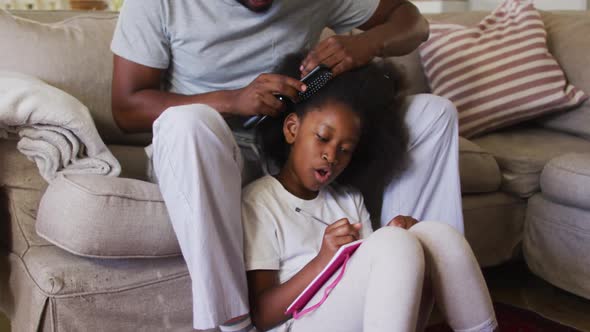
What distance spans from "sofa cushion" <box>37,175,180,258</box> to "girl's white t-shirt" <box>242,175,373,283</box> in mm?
135

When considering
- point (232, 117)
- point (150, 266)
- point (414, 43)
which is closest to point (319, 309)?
point (150, 266)

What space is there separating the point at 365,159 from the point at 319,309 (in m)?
0.38

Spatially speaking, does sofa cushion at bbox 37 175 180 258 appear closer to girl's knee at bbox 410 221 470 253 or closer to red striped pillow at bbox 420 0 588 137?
girl's knee at bbox 410 221 470 253

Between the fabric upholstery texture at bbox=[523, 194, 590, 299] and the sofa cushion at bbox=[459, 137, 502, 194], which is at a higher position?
the sofa cushion at bbox=[459, 137, 502, 194]

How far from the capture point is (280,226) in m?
1.14

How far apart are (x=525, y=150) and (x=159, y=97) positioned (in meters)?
1.03

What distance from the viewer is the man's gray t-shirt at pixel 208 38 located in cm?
129

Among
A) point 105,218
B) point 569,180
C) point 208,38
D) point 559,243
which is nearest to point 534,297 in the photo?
point 559,243

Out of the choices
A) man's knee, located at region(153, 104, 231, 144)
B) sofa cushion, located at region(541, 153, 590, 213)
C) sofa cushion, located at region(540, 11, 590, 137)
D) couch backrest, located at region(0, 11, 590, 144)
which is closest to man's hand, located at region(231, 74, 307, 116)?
man's knee, located at region(153, 104, 231, 144)

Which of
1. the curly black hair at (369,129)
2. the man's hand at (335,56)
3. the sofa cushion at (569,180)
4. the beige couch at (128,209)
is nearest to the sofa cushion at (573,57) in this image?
the beige couch at (128,209)

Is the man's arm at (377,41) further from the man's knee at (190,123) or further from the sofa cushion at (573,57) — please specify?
the sofa cushion at (573,57)

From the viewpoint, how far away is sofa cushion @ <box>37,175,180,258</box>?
1.03 metres

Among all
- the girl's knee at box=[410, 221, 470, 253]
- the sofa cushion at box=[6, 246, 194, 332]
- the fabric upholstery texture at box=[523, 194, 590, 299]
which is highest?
the girl's knee at box=[410, 221, 470, 253]

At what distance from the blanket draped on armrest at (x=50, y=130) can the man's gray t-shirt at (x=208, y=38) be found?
18cm
